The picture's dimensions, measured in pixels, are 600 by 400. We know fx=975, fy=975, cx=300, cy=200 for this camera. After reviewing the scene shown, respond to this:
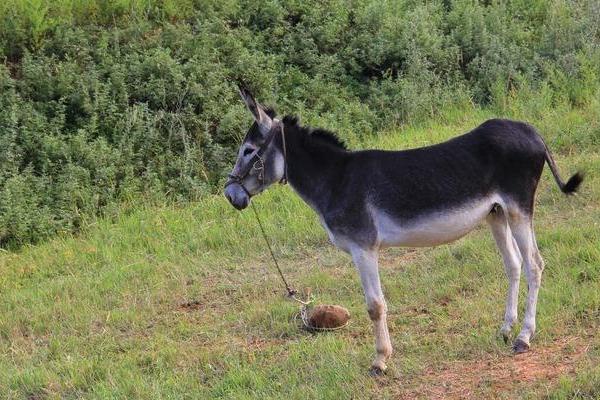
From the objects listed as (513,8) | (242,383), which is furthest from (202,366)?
(513,8)

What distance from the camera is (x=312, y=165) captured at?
670 centimetres

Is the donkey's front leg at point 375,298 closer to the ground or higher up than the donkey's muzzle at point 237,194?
closer to the ground

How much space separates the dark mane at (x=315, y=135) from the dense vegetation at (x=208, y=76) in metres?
4.36

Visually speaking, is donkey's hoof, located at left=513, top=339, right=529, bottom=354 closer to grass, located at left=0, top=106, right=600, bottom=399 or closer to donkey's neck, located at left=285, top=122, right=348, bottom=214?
grass, located at left=0, top=106, right=600, bottom=399

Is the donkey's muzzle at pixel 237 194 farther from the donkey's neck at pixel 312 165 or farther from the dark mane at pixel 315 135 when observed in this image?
the dark mane at pixel 315 135

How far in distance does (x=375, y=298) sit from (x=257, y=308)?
1.92m

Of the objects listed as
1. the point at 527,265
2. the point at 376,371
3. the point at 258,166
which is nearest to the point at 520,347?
the point at 527,265

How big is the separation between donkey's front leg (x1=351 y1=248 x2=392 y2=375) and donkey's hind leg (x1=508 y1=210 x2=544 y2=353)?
2.96 ft

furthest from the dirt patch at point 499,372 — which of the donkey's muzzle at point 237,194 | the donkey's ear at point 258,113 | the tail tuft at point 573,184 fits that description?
the donkey's ear at point 258,113

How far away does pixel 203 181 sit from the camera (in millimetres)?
11281

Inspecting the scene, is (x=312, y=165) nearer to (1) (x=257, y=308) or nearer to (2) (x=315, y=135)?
(2) (x=315, y=135)

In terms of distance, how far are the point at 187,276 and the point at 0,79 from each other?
423 centimetres

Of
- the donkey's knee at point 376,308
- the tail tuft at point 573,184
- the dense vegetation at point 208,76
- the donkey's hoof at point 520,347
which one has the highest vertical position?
the tail tuft at point 573,184

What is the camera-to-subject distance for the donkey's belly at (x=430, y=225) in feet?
20.9
